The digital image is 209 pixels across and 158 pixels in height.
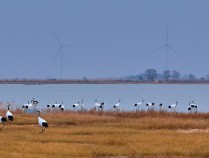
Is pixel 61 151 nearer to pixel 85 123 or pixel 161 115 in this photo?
pixel 85 123

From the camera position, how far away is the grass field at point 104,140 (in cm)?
2416

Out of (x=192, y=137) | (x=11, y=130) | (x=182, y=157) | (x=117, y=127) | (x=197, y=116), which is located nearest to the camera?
(x=182, y=157)

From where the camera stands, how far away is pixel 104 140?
90.7 ft

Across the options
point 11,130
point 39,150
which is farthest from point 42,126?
point 39,150

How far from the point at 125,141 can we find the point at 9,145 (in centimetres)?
557

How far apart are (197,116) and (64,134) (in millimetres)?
16650

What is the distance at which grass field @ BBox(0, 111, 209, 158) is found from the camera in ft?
79.3

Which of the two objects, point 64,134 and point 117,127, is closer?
point 64,134

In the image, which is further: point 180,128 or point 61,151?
point 180,128

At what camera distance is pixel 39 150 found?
79.4 ft

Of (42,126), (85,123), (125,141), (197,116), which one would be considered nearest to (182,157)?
(125,141)

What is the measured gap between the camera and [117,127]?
3578 centimetres

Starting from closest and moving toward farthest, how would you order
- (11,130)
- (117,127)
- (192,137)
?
(192,137) → (11,130) → (117,127)

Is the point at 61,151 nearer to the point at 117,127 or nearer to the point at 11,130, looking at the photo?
the point at 11,130
